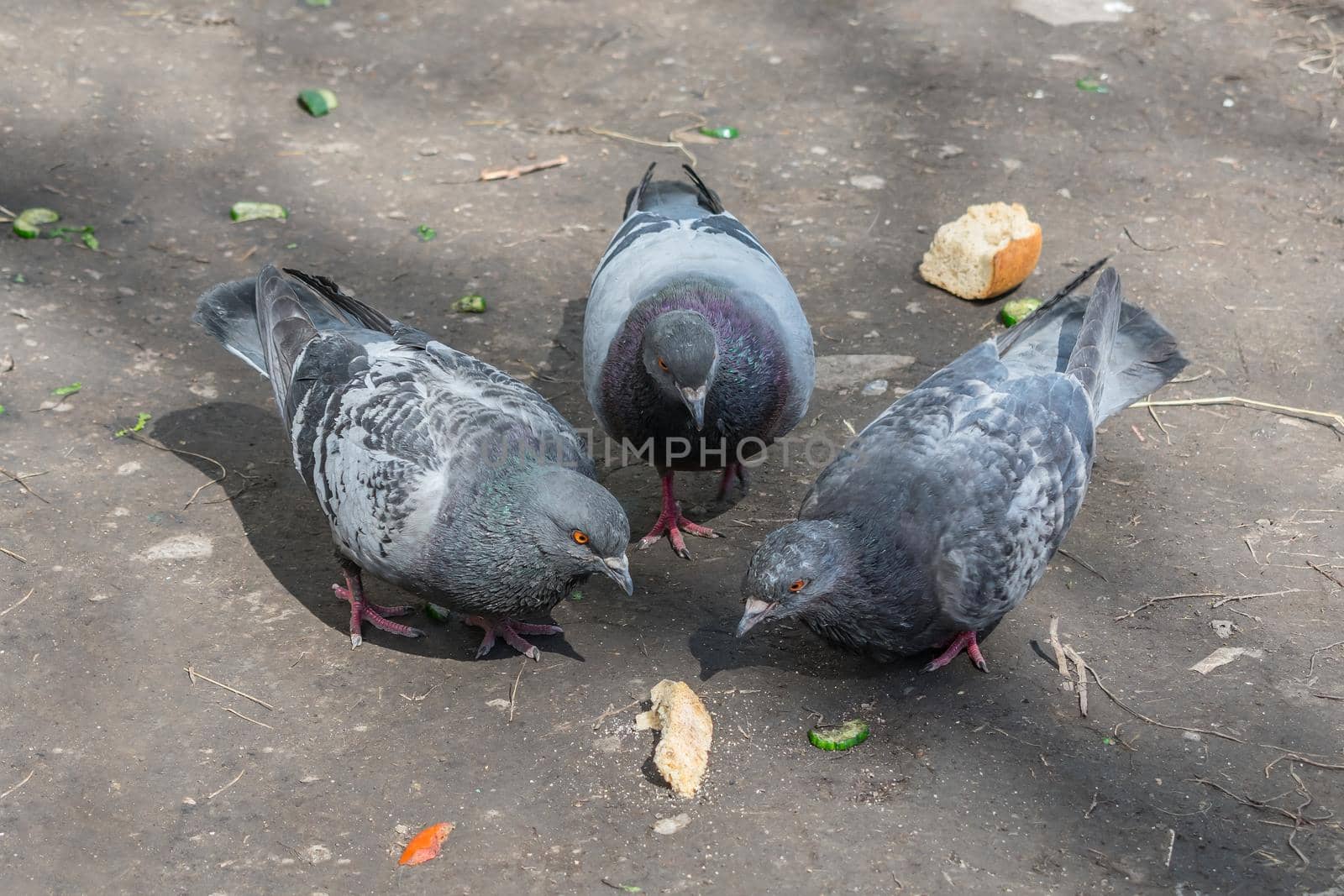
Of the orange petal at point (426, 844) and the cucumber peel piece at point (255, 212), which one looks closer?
the orange petal at point (426, 844)

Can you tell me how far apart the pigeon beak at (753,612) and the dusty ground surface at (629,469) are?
0.40 meters

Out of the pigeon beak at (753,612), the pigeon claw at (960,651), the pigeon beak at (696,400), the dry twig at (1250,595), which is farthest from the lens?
the dry twig at (1250,595)

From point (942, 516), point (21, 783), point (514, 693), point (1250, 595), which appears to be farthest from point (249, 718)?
point (1250, 595)

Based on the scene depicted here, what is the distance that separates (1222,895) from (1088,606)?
51.3 inches

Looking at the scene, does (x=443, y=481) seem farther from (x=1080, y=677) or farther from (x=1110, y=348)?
(x=1110, y=348)

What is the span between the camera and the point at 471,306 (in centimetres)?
612

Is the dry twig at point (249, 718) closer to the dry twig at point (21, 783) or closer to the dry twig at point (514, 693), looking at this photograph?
the dry twig at point (21, 783)

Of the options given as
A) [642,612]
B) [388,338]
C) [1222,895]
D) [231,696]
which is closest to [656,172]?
[388,338]

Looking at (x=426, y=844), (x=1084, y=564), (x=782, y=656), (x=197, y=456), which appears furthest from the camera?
(x=197, y=456)

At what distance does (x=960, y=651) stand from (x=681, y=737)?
1.11 meters

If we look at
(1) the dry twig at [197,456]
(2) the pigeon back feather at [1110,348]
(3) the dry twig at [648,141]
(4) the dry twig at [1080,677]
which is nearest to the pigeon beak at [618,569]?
(4) the dry twig at [1080,677]

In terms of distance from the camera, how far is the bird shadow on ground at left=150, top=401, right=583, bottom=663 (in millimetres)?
4383

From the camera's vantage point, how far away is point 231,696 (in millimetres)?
4059

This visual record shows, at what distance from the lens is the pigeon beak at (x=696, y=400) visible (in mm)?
4246
